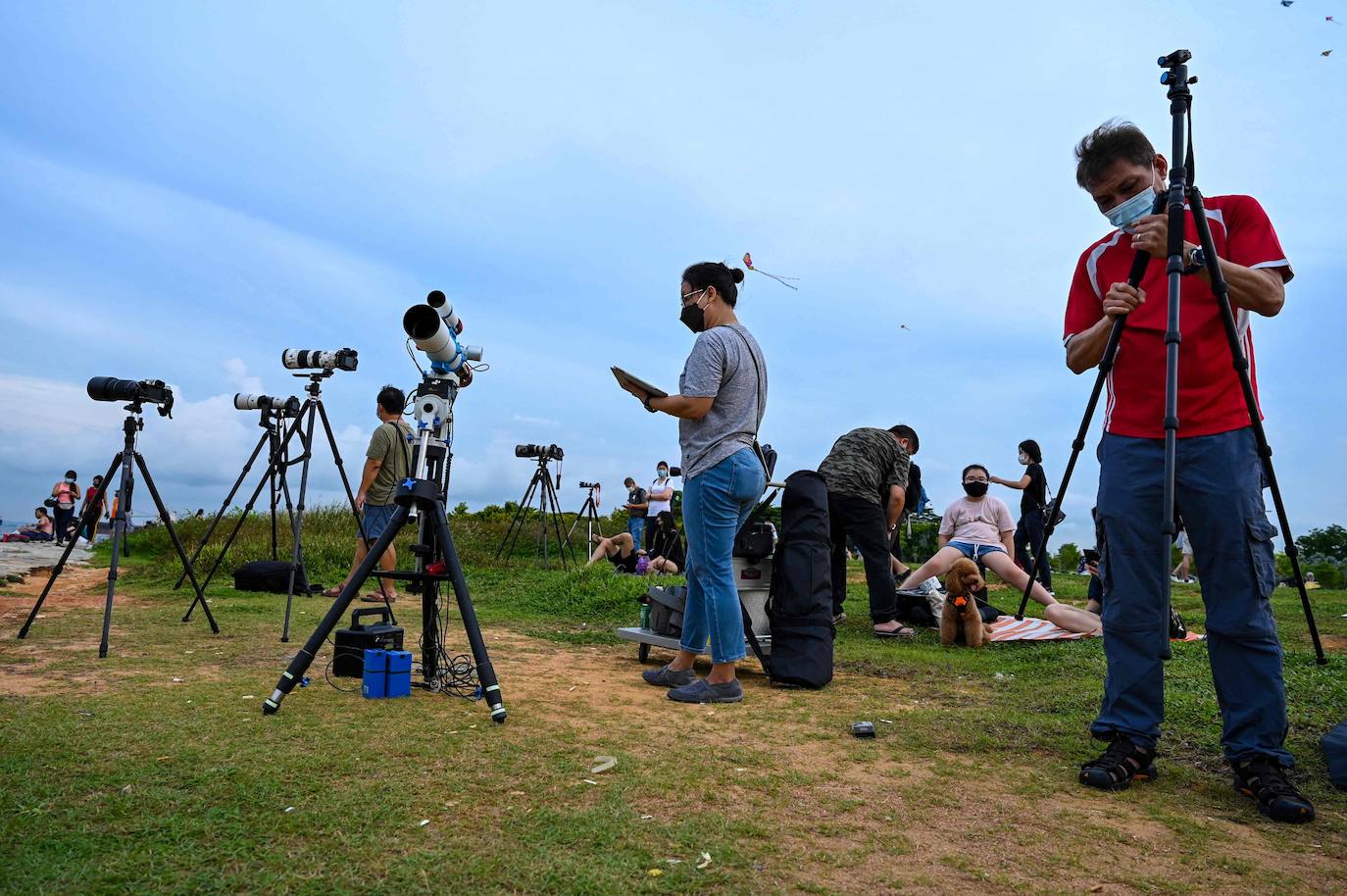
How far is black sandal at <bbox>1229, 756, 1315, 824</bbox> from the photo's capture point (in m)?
2.46

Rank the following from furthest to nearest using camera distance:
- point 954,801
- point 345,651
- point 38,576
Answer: point 38,576, point 345,651, point 954,801

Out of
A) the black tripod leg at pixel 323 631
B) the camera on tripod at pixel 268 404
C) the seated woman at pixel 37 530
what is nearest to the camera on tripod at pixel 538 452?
the camera on tripod at pixel 268 404

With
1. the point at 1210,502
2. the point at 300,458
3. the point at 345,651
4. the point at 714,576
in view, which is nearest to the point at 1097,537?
the point at 1210,502

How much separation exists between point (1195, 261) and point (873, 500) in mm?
4157

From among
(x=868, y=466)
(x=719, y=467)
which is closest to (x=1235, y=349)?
(x=719, y=467)

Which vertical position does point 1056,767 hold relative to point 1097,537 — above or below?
below

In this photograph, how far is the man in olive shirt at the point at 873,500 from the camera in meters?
6.65

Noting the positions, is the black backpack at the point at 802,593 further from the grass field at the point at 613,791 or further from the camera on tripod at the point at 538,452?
the camera on tripod at the point at 538,452

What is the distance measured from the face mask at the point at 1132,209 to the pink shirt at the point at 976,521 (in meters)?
4.29

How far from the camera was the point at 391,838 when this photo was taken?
2125 mm

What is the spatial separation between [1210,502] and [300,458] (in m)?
5.50

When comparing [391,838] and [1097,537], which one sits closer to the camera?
[391,838]

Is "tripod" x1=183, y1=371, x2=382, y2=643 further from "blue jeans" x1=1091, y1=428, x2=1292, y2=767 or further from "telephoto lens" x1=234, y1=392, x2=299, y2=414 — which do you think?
"blue jeans" x1=1091, y1=428, x2=1292, y2=767

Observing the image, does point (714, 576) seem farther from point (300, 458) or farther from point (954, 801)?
point (300, 458)
